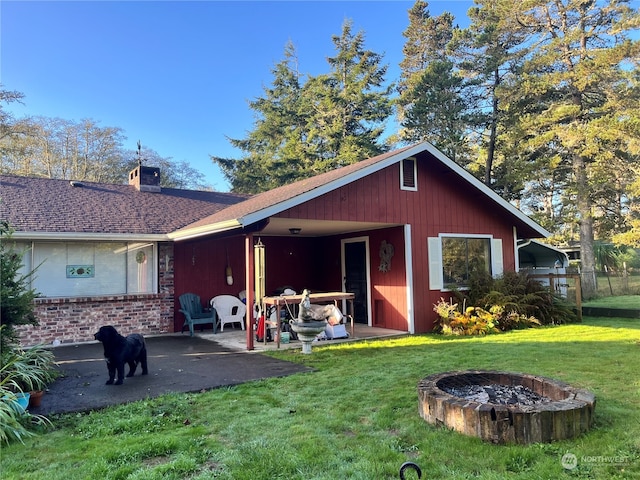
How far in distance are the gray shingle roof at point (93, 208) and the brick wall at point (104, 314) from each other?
89 cm

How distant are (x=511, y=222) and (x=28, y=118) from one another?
865 inches

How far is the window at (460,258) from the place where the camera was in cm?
940

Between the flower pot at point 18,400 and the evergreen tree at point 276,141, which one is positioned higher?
the evergreen tree at point 276,141

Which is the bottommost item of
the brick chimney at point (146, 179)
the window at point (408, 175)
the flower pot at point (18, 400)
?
the flower pot at point (18, 400)

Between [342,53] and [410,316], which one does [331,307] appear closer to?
[410,316]

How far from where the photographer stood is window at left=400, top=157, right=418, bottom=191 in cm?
903

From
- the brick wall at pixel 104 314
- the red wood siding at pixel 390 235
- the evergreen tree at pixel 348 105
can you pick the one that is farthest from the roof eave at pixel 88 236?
the evergreen tree at pixel 348 105

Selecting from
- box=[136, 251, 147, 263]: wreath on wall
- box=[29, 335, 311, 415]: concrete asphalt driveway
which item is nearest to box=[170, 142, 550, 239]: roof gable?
box=[136, 251, 147, 263]: wreath on wall

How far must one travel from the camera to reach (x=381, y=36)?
76.3 ft

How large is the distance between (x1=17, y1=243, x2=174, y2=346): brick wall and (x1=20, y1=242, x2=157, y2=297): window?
0.66 feet

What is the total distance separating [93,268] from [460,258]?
7.96 metres

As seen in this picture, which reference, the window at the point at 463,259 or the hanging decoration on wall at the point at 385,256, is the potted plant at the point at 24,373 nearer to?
the hanging decoration on wall at the point at 385,256

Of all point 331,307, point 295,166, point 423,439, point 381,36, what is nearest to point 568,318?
point 331,307

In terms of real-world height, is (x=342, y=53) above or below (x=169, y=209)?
above
